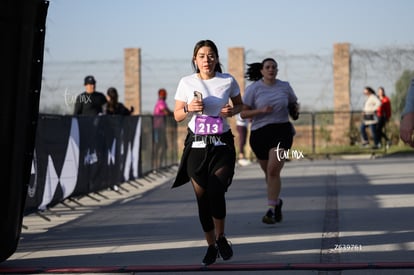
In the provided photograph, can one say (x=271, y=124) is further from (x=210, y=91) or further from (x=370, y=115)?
(x=370, y=115)

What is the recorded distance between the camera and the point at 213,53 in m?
9.14

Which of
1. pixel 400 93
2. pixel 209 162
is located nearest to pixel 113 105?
pixel 209 162

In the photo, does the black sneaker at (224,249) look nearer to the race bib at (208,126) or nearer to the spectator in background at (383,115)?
the race bib at (208,126)

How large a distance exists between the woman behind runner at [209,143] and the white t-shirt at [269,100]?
8.56ft

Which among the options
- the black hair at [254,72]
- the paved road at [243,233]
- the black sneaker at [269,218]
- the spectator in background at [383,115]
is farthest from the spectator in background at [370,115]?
the black sneaker at [269,218]

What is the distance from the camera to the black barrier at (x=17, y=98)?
8062 mm

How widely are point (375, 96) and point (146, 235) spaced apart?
1852 cm

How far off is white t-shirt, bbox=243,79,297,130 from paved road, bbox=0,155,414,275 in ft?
3.77

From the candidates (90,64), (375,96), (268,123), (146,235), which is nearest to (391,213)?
(268,123)

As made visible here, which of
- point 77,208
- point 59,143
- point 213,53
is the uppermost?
point 213,53

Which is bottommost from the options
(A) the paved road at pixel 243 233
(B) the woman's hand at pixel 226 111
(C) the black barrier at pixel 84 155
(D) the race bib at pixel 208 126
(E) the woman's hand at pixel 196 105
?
(A) the paved road at pixel 243 233

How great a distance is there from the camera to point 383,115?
1123 inches

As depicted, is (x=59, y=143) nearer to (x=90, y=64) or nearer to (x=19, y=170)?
(x=19, y=170)

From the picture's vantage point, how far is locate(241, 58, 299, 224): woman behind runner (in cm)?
1166
